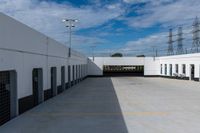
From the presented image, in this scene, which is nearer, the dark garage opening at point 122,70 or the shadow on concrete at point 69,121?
the shadow on concrete at point 69,121

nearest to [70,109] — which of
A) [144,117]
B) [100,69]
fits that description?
[144,117]

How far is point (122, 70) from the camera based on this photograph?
5794 centimetres

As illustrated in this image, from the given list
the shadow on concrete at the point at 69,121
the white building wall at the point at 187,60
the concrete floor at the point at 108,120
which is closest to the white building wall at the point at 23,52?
the shadow on concrete at the point at 69,121

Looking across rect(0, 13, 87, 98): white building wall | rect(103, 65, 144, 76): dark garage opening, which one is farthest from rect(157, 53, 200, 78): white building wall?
rect(0, 13, 87, 98): white building wall

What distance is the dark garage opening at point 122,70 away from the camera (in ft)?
182

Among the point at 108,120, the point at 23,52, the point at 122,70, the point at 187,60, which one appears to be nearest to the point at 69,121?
the point at 108,120

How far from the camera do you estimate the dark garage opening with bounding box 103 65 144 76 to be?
55469 millimetres

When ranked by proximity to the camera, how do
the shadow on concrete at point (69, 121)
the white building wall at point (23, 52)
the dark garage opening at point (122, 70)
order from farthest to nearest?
the dark garage opening at point (122, 70), the white building wall at point (23, 52), the shadow on concrete at point (69, 121)

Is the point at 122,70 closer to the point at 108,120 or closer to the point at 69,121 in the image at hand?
the point at 108,120

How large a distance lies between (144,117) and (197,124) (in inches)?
86.1

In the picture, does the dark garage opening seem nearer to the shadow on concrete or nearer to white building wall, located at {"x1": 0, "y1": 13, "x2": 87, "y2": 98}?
white building wall, located at {"x1": 0, "y1": 13, "x2": 87, "y2": 98}

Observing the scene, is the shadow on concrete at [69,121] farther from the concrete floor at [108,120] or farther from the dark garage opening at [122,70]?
the dark garage opening at [122,70]

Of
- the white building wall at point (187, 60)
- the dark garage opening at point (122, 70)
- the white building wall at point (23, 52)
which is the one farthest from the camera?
the dark garage opening at point (122, 70)

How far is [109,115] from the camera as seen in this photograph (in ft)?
39.7
